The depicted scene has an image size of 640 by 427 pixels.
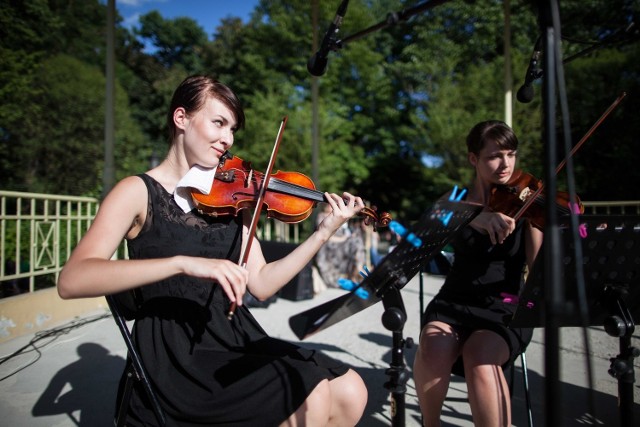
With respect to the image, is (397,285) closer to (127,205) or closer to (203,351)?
(203,351)

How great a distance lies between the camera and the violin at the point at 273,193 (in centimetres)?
153

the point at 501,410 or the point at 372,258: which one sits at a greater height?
the point at 372,258

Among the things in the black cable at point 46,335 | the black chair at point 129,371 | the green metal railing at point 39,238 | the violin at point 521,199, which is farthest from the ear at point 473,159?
the black cable at point 46,335

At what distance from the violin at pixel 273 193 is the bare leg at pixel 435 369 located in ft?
1.84

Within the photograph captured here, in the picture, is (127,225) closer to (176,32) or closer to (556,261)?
(556,261)

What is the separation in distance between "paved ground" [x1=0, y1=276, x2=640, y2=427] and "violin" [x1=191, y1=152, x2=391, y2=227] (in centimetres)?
107

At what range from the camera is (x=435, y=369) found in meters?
1.65

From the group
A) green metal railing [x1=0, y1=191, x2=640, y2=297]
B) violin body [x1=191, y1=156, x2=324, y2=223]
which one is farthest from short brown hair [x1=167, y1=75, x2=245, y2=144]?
green metal railing [x1=0, y1=191, x2=640, y2=297]

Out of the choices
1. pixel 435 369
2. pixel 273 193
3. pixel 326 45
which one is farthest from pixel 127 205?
pixel 435 369

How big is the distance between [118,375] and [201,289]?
6.00ft

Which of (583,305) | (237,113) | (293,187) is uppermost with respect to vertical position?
(237,113)

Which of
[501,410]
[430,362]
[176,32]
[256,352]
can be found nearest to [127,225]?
[256,352]

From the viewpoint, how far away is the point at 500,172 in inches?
74.3

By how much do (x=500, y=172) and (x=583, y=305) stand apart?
123 centimetres
